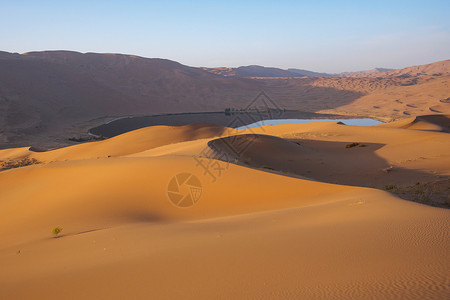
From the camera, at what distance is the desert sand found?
2.95 metres

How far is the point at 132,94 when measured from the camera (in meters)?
59.6

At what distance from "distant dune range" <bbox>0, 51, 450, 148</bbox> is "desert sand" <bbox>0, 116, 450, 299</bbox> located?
23818 mm

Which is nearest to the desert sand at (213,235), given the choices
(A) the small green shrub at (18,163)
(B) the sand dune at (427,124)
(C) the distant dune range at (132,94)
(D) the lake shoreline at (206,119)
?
(A) the small green shrub at (18,163)

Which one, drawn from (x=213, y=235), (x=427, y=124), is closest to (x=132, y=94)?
(x=427, y=124)

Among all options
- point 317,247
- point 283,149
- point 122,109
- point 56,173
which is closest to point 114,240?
point 317,247

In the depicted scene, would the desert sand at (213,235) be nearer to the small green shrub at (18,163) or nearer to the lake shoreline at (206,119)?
Result: the small green shrub at (18,163)

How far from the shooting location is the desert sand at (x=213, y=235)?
9.68 feet

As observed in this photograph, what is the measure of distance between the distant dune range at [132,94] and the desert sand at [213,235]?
78.1 ft

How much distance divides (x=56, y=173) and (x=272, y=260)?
7901 mm

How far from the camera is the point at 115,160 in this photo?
10234 mm

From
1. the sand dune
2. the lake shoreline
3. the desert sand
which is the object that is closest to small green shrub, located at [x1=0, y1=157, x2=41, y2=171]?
the desert sand

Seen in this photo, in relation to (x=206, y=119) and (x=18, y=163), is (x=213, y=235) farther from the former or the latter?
(x=206, y=119)

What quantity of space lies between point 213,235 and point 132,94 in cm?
5850

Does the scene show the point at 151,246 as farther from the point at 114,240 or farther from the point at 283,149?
the point at 283,149
